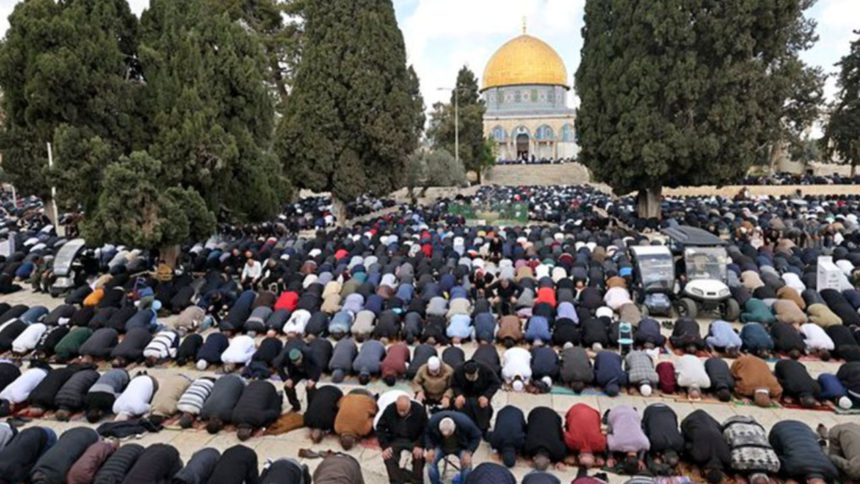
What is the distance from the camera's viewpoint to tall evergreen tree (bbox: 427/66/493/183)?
168ft

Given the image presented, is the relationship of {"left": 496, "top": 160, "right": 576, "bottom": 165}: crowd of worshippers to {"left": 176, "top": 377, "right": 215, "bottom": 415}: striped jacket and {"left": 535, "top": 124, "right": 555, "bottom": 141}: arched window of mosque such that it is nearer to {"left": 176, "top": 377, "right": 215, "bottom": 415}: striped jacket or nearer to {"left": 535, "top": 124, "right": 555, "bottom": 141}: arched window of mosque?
{"left": 535, "top": 124, "right": 555, "bottom": 141}: arched window of mosque

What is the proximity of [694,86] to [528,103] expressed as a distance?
162 feet

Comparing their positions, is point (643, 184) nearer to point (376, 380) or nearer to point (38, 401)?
point (376, 380)

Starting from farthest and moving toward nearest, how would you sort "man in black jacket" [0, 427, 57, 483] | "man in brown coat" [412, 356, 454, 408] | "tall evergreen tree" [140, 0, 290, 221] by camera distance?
"tall evergreen tree" [140, 0, 290, 221], "man in brown coat" [412, 356, 454, 408], "man in black jacket" [0, 427, 57, 483]

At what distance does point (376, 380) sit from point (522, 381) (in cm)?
244

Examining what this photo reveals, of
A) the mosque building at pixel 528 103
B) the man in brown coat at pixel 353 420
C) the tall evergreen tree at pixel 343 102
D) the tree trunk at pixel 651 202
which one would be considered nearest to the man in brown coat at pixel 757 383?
the man in brown coat at pixel 353 420

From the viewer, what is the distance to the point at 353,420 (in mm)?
7609

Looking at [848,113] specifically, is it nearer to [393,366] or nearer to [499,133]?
[499,133]

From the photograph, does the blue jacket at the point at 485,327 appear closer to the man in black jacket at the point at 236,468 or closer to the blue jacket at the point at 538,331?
the blue jacket at the point at 538,331

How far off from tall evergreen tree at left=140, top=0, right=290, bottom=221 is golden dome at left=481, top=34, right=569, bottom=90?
55584 millimetres

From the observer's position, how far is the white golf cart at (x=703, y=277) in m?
12.6

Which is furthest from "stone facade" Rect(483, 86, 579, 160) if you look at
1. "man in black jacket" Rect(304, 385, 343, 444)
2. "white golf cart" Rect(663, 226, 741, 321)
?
"man in black jacket" Rect(304, 385, 343, 444)

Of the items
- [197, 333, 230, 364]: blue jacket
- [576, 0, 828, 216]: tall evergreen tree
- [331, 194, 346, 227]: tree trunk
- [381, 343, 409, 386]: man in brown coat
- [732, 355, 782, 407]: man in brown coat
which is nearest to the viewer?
[732, 355, 782, 407]: man in brown coat

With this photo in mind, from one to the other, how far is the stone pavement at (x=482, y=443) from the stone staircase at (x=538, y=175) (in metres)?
47.4
